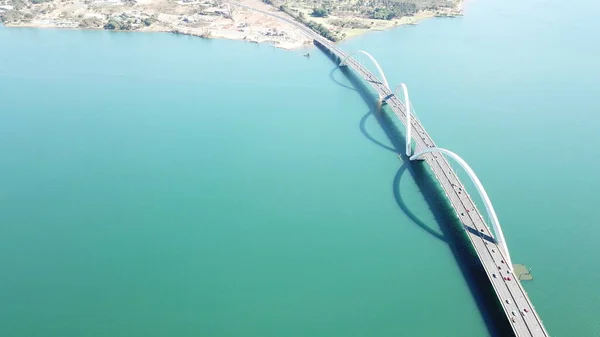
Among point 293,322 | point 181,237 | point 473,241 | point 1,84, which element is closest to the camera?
point 293,322

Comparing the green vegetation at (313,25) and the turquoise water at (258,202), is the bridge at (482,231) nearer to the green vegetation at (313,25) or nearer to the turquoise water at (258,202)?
the turquoise water at (258,202)

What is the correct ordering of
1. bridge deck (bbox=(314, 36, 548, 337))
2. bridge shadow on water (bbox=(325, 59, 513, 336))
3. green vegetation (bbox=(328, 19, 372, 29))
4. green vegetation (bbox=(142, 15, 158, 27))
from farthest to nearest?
1. green vegetation (bbox=(328, 19, 372, 29))
2. green vegetation (bbox=(142, 15, 158, 27))
3. bridge shadow on water (bbox=(325, 59, 513, 336))
4. bridge deck (bbox=(314, 36, 548, 337))

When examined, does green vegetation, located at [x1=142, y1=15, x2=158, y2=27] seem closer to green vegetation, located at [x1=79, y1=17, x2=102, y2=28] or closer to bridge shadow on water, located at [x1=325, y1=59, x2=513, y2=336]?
green vegetation, located at [x1=79, y1=17, x2=102, y2=28]

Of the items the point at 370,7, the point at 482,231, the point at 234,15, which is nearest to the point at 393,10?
the point at 370,7

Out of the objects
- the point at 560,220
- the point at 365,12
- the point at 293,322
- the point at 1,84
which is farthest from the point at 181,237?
the point at 365,12

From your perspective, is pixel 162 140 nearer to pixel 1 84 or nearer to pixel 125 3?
pixel 1 84

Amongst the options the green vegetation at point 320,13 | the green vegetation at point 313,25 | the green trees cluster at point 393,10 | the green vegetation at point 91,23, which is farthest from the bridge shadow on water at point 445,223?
the green vegetation at point 91,23

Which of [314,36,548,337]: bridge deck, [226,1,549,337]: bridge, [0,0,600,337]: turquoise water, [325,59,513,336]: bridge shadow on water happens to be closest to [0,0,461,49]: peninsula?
[0,0,600,337]: turquoise water
